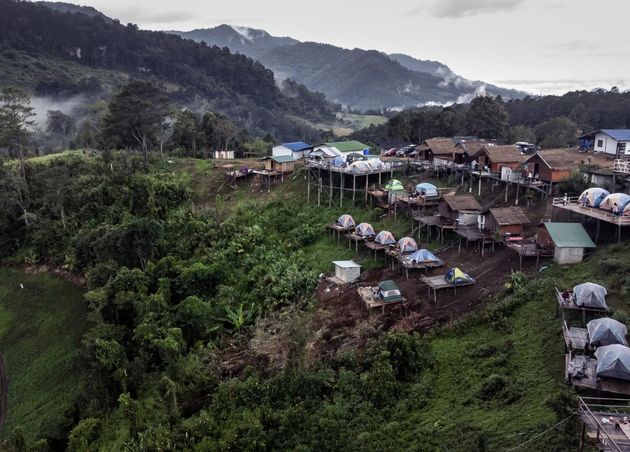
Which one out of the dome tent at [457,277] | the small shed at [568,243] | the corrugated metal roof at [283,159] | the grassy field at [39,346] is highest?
the corrugated metal roof at [283,159]

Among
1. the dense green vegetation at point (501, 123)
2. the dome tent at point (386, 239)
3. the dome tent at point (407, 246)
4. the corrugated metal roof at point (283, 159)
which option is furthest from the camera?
the dense green vegetation at point (501, 123)

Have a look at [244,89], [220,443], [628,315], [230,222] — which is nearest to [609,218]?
[628,315]

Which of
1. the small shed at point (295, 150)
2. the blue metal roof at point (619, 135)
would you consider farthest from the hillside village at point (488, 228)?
the small shed at point (295, 150)

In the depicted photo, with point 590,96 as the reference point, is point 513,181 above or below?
below

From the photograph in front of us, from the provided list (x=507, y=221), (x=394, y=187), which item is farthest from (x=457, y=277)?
(x=394, y=187)

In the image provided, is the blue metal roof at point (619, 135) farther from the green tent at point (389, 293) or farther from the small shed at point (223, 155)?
the small shed at point (223, 155)

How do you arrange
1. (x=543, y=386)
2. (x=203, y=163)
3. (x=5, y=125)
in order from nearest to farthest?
1. (x=543, y=386)
2. (x=5, y=125)
3. (x=203, y=163)

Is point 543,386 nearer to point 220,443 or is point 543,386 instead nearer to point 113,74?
point 220,443
